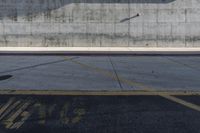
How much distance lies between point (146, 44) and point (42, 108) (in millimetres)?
15122

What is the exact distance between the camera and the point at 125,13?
68.2ft

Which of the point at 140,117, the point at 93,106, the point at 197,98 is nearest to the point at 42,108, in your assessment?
the point at 93,106

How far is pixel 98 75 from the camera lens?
422 inches

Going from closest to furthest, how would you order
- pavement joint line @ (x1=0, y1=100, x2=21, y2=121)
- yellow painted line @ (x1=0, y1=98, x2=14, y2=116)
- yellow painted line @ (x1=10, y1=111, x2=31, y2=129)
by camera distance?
yellow painted line @ (x1=10, y1=111, x2=31, y2=129)
pavement joint line @ (x1=0, y1=100, x2=21, y2=121)
yellow painted line @ (x1=0, y1=98, x2=14, y2=116)

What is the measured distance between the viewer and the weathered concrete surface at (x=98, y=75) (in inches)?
351

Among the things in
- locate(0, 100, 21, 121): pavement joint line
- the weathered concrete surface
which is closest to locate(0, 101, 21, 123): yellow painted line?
locate(0, 100, 21, 121): pavement joint line

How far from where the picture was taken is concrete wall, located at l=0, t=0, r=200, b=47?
67.6 feet

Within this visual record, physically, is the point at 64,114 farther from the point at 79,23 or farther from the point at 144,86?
the point at 79,23

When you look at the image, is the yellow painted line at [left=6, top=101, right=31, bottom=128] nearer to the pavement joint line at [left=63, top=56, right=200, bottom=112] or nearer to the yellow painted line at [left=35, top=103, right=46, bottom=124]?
the yellow painted line at [left=35, top=103, right=46, bottom=124]

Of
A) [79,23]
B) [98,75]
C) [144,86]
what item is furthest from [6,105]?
[79,23]

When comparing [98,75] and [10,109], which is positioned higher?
[98,75]

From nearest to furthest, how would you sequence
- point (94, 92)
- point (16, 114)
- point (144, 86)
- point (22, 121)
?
point (22, 121)
point (16, 114)
point (94, 92)
point (144, 86)

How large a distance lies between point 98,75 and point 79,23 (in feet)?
34.5

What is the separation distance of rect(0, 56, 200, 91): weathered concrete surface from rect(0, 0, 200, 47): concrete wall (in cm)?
617
